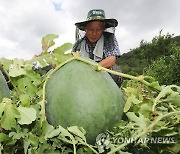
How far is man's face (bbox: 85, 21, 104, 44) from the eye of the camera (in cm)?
373

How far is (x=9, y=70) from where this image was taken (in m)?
1.38

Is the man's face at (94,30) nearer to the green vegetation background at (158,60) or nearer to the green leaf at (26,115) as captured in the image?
the green leaf at (26,115)

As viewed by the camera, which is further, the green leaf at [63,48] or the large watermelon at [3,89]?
the green leaf at [63,48]

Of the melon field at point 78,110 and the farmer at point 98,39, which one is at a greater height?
Result: the farmer at point 98,39

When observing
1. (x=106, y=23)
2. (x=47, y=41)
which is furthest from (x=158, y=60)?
(x=47, y=41)

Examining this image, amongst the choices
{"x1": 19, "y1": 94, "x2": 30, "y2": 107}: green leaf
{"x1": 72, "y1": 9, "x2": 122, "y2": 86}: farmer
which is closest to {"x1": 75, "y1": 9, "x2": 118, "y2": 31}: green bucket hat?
{"x1": 72, "y1": 9, "x2": 122, "y2": 86}: farmer

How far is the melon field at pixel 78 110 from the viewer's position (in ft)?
3.87

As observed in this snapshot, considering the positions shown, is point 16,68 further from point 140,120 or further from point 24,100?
point 140,120

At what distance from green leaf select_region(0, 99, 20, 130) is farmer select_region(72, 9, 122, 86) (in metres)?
2.47

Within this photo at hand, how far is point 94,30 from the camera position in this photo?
3.73m

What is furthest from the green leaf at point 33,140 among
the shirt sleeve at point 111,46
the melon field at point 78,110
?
the shirt sleeve at point 111,46

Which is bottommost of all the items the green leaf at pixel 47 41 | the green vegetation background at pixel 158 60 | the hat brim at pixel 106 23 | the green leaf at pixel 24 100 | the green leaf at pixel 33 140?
the green leaf at pixel 33 140

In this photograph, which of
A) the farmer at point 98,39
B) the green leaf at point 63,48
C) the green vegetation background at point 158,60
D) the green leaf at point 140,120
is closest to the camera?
the green leaf at point 140,120

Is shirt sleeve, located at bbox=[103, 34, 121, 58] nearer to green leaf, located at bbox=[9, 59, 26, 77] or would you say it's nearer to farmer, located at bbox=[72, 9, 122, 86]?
farmer, located at bbox=[72, 9, 122, 86]
